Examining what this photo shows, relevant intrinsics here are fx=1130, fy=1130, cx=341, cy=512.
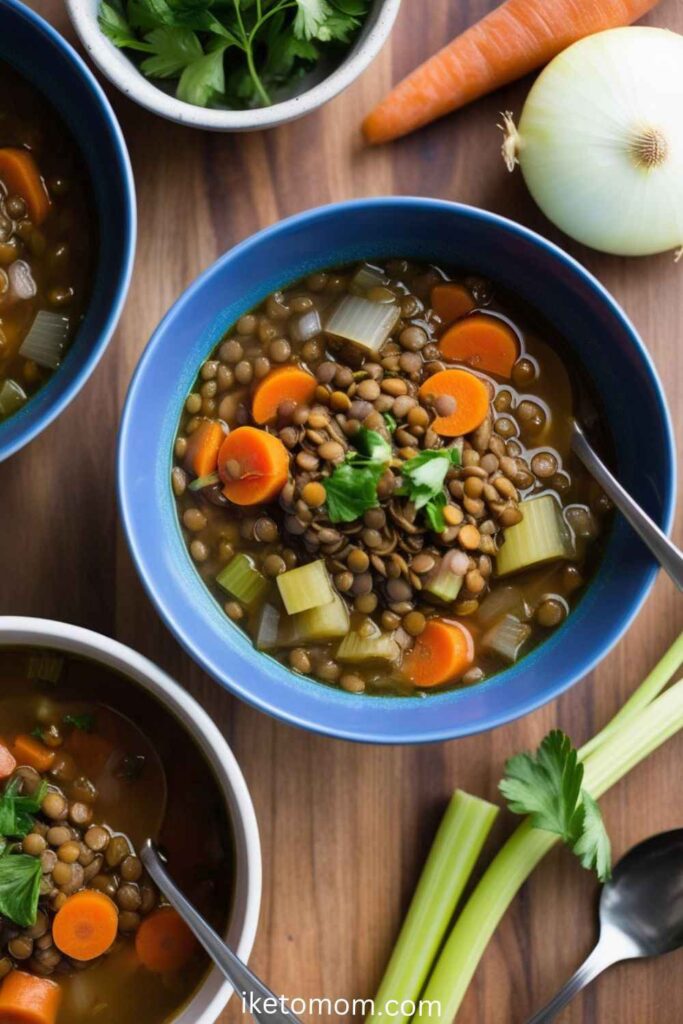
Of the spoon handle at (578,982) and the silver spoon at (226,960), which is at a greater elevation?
the spoon handle at (578,982)

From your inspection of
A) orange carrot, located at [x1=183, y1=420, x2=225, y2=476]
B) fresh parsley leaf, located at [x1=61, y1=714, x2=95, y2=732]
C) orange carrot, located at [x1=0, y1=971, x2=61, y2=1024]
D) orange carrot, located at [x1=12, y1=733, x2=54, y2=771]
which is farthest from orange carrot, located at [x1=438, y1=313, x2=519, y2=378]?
orange carrot, located at [x1=0, y1=971, x2=61, y2=1024]

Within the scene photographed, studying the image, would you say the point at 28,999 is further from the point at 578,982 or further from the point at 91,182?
the point at 91,182

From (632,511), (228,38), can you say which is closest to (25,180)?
(228,38)

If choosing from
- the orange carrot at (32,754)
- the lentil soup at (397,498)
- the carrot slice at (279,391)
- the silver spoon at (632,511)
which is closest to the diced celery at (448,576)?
the lentil soup at (397,498)

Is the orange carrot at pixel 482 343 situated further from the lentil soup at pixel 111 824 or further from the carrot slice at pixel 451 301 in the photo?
the lentil soup at pixel 111 824

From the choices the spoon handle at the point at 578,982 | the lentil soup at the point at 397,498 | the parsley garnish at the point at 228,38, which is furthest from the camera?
the spoon handle at the point at 578,982

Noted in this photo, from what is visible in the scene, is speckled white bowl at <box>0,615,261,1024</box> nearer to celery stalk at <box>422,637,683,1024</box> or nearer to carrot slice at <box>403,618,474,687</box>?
carrot slice at <box>403,618,474,687</box>
